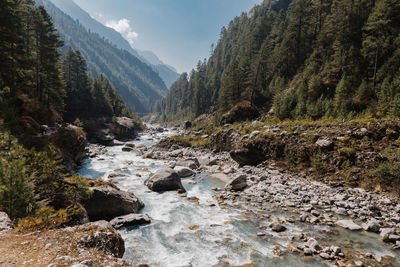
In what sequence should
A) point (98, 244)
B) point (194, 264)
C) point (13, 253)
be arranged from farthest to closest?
point (194, 264), point (98, 244), point (13, 253)

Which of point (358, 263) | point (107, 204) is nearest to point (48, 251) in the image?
point (107, 204)

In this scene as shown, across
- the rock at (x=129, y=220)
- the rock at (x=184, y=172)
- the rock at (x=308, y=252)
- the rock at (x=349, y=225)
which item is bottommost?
the rock at (x=129, y=220)

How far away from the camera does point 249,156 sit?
24078 millimetres

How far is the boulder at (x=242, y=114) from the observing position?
4188cm

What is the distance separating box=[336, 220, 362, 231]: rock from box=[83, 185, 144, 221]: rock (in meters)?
13.4

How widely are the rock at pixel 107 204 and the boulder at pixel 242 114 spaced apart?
32.3 m

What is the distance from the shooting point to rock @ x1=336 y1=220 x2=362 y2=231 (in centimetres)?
1071

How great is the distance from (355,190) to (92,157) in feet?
115

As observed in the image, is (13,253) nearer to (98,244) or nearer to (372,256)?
(98,244)

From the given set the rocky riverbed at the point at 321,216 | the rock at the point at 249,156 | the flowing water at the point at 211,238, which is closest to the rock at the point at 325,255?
the rocky riverbed at the point at 321,216

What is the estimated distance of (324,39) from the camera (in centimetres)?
3769

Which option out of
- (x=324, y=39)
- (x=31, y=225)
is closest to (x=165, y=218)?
(x=31, y=225)

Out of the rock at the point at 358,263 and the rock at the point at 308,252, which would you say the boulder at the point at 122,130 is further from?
the rock at the point at 358,263

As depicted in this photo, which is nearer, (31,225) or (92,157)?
(31,225)
